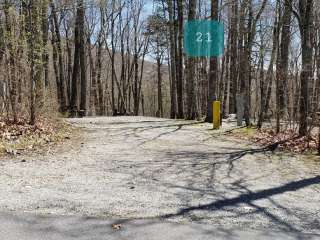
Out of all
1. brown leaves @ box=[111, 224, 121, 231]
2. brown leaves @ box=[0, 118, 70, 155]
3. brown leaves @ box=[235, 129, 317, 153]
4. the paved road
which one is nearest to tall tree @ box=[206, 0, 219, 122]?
brown leaves @ box=[235, 129, 317, 153]

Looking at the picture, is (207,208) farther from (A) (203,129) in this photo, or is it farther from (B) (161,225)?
(A) (203,129)

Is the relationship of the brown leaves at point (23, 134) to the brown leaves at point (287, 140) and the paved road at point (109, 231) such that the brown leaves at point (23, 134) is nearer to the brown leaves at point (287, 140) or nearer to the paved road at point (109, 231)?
the paved road at point (109, 231)

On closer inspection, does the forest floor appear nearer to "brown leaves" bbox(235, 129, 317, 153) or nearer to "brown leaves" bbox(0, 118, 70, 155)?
"brown leaves" bbox(0, 118, 70, 155)

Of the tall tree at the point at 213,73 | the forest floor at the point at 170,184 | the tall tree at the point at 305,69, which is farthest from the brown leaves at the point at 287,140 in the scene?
the tall tree at the point at 213,73

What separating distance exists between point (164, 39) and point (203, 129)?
23.5 meters

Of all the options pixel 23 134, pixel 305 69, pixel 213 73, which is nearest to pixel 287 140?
pixel 305 69

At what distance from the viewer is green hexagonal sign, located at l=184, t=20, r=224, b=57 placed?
21277 mm

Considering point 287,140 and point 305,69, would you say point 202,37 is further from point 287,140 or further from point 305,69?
point 287,140

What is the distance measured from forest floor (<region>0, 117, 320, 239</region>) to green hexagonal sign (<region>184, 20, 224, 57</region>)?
10104 mm

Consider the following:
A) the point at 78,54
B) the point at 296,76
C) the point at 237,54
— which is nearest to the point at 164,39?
the point at 237,54

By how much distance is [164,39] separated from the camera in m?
37.9

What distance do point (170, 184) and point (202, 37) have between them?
18.3m

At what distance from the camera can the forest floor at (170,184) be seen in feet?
18.1

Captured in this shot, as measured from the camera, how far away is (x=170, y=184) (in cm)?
713
